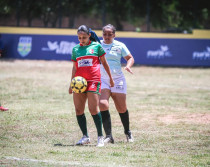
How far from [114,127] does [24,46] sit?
18.7m

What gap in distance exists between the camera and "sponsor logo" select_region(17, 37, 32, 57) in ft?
86.4

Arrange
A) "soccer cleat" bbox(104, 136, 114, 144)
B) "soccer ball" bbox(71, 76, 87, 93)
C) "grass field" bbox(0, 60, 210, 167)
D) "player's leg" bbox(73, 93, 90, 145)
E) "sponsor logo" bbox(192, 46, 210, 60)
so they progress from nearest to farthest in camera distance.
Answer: "grass field" bbox(0, 60, 210, 167), "soccer ball" bbox(71, 76, 87, 93), "player's leg" bbox(73, 93, 90, 145), "soccer cleat" bbox(104, 136, 114, 144), "sponsor logo" bbox(192, 46, 210, 60)

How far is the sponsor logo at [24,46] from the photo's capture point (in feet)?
86.4

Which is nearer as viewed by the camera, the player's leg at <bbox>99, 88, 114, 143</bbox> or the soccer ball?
the soccer ball

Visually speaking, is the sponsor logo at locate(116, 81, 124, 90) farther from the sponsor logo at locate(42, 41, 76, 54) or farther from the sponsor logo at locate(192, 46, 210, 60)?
the sponsor logo at locate(42, 41, 76, 54)

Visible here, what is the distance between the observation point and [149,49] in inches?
987

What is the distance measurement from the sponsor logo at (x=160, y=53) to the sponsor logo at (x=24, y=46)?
7434 millimetres

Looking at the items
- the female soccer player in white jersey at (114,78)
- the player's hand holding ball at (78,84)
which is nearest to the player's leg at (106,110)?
the female soccer player in white jersey at (114,78)

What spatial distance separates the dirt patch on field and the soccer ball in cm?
346

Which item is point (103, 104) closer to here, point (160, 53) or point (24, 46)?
point (160, 53)

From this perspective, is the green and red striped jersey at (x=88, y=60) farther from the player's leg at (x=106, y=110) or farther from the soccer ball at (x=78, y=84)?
the player's leg at (x=106, y=110)

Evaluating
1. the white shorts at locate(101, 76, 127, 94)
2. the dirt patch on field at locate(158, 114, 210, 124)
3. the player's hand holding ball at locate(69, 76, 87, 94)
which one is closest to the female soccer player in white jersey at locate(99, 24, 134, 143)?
the white shorts at locate(101, 76, 127, 94)

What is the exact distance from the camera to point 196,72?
22.2 m

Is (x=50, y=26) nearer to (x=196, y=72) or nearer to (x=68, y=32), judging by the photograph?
(x=68, y=32)
